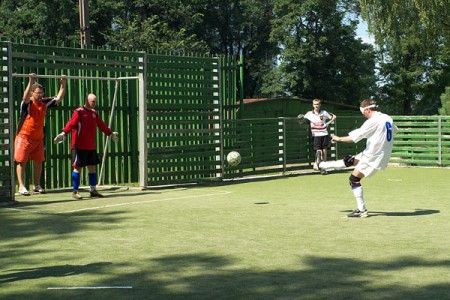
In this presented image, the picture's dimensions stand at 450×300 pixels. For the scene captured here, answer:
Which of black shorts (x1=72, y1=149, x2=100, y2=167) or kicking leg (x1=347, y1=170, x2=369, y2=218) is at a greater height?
black shorts (x1=72, y1=149, x2=100, y2=167)

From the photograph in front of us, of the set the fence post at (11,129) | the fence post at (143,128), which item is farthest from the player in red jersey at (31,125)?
the fence post at (143,128)

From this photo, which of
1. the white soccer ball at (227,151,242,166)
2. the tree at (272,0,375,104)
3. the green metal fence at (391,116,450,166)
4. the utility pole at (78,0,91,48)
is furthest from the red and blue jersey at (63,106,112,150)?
the tree at (272,0,375,104)

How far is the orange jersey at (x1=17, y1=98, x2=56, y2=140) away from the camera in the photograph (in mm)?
14594

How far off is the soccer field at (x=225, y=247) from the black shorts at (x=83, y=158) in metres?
0.69

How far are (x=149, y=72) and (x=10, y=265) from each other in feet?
31.4

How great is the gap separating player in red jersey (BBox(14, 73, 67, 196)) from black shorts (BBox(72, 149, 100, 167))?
2.78 ft

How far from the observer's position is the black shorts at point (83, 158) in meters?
14.4

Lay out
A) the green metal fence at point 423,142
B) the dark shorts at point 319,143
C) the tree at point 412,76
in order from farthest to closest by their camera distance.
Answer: the tree at point 412,76
the green metal fence at point 423,142
the dark shorts at point 319,143

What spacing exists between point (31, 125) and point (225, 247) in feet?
23.1

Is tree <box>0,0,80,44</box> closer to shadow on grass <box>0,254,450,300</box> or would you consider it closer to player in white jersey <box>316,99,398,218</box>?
player in white jersey <box>316,99,398,218</box>

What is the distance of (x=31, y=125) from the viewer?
48.1 ft

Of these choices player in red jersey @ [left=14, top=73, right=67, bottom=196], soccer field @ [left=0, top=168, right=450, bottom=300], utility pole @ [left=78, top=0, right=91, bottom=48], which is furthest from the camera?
utility pole @ [left=78, top=0, right=91, bottom=48]

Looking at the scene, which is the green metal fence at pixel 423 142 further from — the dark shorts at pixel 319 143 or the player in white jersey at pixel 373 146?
the player in white jersey at pixel 373 146

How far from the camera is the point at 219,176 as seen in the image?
18641 mm
